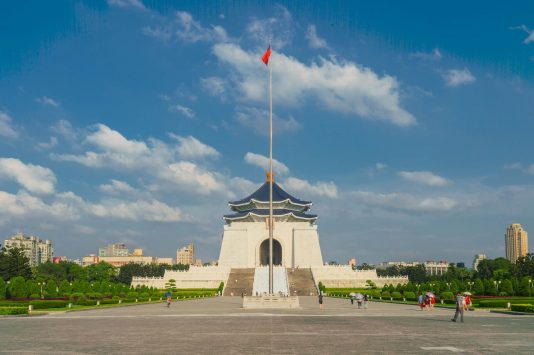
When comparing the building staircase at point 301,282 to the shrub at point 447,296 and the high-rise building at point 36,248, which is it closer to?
the shrub at point 447,296

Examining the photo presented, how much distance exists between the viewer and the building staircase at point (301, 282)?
49016mm

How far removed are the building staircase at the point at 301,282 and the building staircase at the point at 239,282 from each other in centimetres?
356

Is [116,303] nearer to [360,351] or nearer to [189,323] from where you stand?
[189,323]

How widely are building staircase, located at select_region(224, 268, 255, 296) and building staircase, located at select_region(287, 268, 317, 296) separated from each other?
3565 mm

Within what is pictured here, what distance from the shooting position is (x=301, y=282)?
Answer: 170 ft

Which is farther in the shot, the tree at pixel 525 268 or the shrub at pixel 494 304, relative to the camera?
the tree at pixel 525 268

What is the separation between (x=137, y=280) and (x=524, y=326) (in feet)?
147

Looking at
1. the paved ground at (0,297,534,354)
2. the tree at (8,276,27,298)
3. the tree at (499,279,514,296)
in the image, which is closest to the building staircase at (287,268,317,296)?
the tree at (499,279,514,296)

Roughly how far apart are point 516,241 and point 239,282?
11910 cm

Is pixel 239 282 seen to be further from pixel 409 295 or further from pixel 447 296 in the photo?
pixel 447 296

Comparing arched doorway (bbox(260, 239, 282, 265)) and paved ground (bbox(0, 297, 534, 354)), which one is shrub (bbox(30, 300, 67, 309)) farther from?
arched doorway (bbox(260, 239, 282, 265))

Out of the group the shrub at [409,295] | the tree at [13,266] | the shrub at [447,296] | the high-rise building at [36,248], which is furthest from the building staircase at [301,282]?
the high-rise building at [36,248]

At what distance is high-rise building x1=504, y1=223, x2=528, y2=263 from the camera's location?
496ft

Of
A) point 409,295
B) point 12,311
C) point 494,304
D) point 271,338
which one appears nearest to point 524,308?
point 494,304
